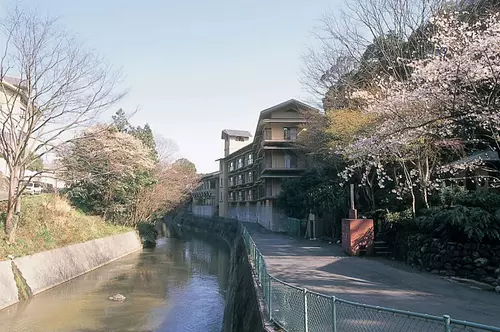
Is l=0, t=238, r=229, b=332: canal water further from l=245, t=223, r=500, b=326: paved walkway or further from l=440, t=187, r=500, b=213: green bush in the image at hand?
l=440, t=187, r=500, b=213: green bush

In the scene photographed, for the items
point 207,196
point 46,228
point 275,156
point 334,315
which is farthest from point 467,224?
point 207,196

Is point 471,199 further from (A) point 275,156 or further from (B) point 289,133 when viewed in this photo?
(B) point 289,133

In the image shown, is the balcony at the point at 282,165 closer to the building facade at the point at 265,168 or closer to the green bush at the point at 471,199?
the building facade at the point at 265,168

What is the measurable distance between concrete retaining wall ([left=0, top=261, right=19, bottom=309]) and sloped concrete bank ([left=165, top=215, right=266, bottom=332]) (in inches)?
319

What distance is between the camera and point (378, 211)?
1797cm

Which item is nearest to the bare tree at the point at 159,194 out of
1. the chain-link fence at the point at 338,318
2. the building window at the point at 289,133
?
the building window at the point at 289,133

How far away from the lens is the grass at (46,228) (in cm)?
1780

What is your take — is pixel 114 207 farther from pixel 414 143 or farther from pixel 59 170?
pixel 414 143

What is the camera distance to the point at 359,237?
16000 millimetres

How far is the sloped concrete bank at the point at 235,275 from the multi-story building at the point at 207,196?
1891 millimetres

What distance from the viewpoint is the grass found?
1780 centimetres

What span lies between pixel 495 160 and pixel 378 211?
5144 millimetres

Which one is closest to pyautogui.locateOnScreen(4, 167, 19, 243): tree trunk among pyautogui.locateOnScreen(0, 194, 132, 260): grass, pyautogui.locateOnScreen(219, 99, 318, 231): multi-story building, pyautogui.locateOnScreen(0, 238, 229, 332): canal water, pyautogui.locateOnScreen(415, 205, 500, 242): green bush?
pyautogui.locateOnScreen(0, 194, 132, 260): grass

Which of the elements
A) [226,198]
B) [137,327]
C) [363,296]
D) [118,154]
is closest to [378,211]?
[363,296]
